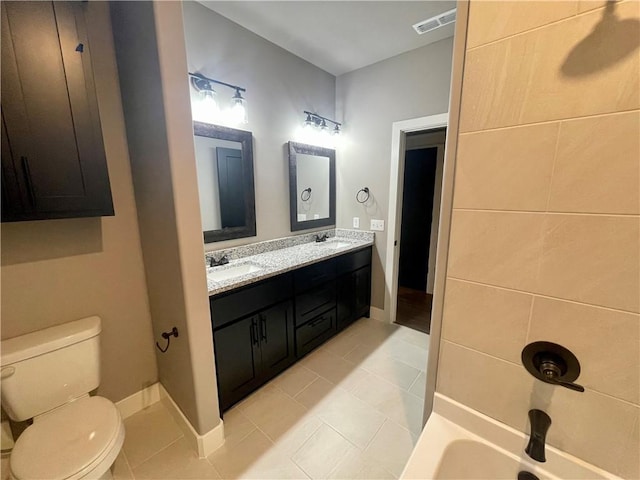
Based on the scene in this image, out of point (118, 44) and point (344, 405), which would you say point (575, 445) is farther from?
point (118, 44)

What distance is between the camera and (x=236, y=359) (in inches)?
66.0

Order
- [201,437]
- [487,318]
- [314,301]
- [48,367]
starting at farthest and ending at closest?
1. [314,301]
2. [201,437]
3. [48,367]
4. [487,318]

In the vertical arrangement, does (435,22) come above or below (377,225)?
above

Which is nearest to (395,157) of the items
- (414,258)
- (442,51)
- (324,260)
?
(442,51)

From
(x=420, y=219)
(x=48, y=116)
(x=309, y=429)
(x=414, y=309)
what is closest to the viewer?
(x=48, y=116)

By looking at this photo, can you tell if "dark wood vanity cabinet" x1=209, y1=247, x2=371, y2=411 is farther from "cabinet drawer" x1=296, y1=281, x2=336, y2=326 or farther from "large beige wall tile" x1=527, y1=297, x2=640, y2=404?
"large beige wall tile" x1=527, y1=297, x2=640, y2=404

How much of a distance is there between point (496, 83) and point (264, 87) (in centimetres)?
198

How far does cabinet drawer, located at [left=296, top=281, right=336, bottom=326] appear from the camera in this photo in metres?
2.10

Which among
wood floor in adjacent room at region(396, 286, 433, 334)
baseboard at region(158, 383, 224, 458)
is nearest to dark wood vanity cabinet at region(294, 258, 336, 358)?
baseboard at region(158, 383, 224, 458)

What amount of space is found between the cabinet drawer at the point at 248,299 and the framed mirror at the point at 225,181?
60 cm

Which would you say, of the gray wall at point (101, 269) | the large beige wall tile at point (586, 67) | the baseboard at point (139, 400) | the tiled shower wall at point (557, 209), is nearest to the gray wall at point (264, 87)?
the gray wall at point (101, 269)

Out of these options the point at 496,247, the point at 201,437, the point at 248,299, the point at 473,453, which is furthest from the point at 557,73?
the point at 201,437

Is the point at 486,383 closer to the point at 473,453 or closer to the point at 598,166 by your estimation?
the point at 473,453

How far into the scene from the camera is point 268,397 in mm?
1857
